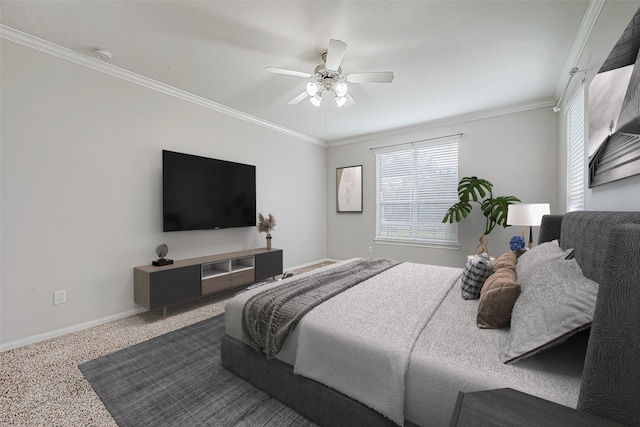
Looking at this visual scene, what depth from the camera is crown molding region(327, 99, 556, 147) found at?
143 inches

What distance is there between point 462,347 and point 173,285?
9.09 feet

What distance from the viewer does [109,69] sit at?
8.94 feet

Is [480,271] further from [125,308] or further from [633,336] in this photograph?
[125,308]

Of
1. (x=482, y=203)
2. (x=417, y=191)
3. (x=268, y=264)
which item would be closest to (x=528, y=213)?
(x=482, y=203)

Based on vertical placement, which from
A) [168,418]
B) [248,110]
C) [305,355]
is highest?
[248,110]

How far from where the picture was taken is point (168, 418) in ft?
4.90

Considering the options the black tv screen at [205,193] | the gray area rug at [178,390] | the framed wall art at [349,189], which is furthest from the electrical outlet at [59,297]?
the framed wall art at [349,189]

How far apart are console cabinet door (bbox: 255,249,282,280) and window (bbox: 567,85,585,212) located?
355 centimetres

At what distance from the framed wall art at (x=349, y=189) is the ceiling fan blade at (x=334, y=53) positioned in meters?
3.14

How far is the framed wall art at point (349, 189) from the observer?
17.6ft

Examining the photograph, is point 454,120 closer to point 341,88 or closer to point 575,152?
point 575,152

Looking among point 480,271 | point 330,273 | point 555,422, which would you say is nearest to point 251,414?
point 330,273

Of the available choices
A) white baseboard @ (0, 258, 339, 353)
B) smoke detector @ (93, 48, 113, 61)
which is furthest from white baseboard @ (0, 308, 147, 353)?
smoke detector @ (93, 48, 113, 61)

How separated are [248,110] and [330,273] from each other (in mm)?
2803
